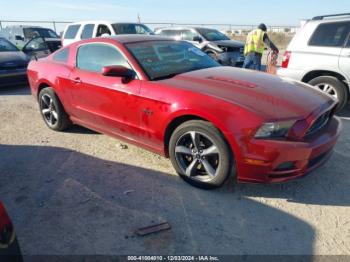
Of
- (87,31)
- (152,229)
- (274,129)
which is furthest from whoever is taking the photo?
(87,31)

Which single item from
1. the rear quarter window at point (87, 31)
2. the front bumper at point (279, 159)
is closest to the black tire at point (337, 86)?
the front bumper at point (279, 159)

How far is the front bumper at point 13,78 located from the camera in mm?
8531

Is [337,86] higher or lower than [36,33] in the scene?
higher

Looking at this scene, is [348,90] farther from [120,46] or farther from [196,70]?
[120,46]

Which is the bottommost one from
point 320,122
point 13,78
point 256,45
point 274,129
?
point 13,78

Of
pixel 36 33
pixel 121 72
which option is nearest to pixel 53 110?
pixel 121 72

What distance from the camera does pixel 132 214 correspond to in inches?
124

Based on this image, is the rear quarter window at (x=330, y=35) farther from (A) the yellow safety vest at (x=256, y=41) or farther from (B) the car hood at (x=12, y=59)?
(B) the car hood at (x=12, y=59)

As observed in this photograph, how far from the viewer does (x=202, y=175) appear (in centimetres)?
360

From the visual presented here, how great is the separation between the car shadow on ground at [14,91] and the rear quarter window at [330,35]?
6906 mm

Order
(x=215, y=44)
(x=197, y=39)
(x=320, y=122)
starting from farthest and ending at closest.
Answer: (x=197, y=39) < (x=215, y=44) < (x=320, y=122)

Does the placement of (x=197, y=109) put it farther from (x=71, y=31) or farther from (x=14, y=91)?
(x=71, y=31)

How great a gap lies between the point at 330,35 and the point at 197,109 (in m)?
4.00

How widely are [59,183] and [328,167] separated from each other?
3.22 m
